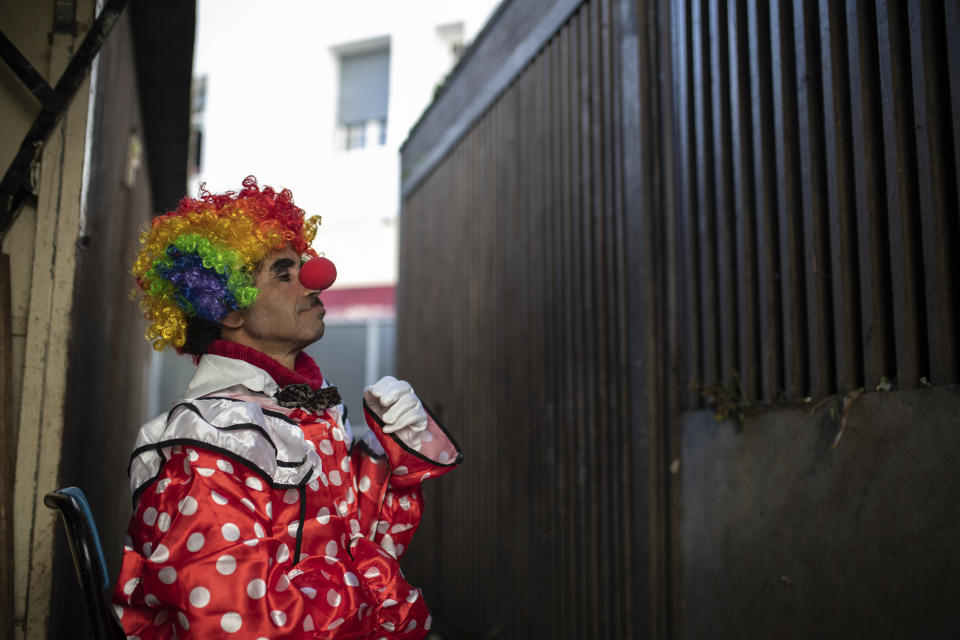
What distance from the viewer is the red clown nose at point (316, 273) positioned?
217cm

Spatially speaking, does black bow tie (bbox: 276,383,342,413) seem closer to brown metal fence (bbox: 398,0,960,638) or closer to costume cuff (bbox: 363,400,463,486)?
costume cuff (bbox: 363,400,463,486)

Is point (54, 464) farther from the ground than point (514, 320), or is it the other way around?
point (514, 320)

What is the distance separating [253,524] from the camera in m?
1.79

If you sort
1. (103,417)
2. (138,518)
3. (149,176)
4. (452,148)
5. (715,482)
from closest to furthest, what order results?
(138,518) < (715,482) < (103,417) < (452,148) < (149,176)

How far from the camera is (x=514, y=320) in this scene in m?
4.57

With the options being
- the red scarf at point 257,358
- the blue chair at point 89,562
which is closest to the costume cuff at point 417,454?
the red scarf at point 257,358

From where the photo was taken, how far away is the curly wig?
2148 millimetres

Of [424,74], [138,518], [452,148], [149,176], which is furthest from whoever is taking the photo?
[424,74]

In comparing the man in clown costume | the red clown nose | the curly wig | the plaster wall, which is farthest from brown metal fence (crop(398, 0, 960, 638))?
the plaster wall

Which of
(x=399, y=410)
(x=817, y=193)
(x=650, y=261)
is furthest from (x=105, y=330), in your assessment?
(x=817, y=193)

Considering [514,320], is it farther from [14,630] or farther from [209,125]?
[209,125]

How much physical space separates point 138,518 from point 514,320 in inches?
115

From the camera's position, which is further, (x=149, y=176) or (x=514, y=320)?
(x=149, y=176)

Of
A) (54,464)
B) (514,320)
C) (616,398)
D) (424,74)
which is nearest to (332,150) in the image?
(424,74)
